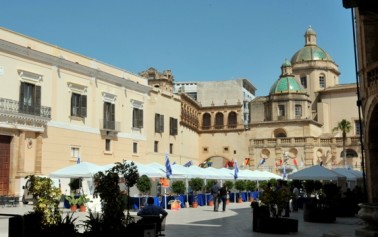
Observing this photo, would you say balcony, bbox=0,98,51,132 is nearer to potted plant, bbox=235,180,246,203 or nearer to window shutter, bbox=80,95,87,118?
window shutter, bbox=80,95,87,118

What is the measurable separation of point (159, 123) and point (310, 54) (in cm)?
3240

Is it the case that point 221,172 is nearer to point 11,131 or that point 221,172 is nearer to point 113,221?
point 11,131


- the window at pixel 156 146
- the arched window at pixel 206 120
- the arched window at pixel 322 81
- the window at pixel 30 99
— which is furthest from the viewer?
the arched window at pixel 206 120

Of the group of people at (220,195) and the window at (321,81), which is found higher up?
the window at (321,81)

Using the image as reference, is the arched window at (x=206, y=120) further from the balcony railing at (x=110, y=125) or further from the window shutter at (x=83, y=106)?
the window shutter at (x=83, y=106)

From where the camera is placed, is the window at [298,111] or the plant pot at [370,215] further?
the window at [298,111]

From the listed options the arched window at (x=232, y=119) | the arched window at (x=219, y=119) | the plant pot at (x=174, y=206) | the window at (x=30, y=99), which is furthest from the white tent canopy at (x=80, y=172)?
the arched window at (x=219, y=119)

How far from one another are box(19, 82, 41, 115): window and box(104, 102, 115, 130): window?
6.90 metres

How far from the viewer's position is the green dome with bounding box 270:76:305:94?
63.8 metres

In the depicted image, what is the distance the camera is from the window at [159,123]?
46.4 metres

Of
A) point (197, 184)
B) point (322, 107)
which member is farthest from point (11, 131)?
point (322, 107)

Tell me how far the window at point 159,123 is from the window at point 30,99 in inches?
663

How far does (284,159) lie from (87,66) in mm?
28049

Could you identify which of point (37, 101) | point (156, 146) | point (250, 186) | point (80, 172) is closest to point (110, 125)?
point (37, 101)
